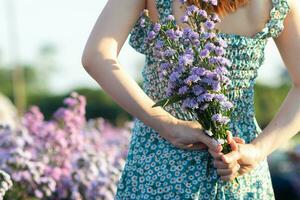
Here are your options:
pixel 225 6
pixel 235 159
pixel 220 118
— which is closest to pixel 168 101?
pixel 220 118

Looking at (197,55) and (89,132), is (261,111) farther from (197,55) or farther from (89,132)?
(197,55)

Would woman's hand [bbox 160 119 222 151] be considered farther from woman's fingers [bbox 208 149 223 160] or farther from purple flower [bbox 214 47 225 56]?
purple flower [bbox 214 47 225 56]

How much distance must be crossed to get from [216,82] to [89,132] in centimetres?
460

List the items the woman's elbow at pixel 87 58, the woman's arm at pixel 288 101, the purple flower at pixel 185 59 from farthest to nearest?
the woman's arm at pixel 288 101 < the woman's elbow at pixel 87 58 < the purple flower at pixel 185 59

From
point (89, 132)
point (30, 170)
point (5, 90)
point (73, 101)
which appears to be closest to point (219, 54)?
point (30, 170)

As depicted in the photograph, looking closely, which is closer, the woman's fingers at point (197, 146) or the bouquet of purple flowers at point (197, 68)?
the bouquet of purple flowers at point (197, 68)

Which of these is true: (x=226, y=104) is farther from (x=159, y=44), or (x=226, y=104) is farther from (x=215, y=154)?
(x=159, y=44)

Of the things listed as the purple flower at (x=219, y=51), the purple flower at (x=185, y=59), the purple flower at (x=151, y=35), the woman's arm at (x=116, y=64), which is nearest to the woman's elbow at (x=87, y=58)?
the woman's arm at (x=116, y=64)

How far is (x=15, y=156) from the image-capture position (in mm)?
5789

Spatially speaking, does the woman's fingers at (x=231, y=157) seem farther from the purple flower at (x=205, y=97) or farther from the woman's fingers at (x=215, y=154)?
the purple flower at (x=205, y=97)

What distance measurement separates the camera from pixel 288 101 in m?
3.37

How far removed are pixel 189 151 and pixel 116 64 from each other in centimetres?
42

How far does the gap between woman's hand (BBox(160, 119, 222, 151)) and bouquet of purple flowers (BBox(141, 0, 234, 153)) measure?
20mm

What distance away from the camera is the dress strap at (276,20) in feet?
10.9
